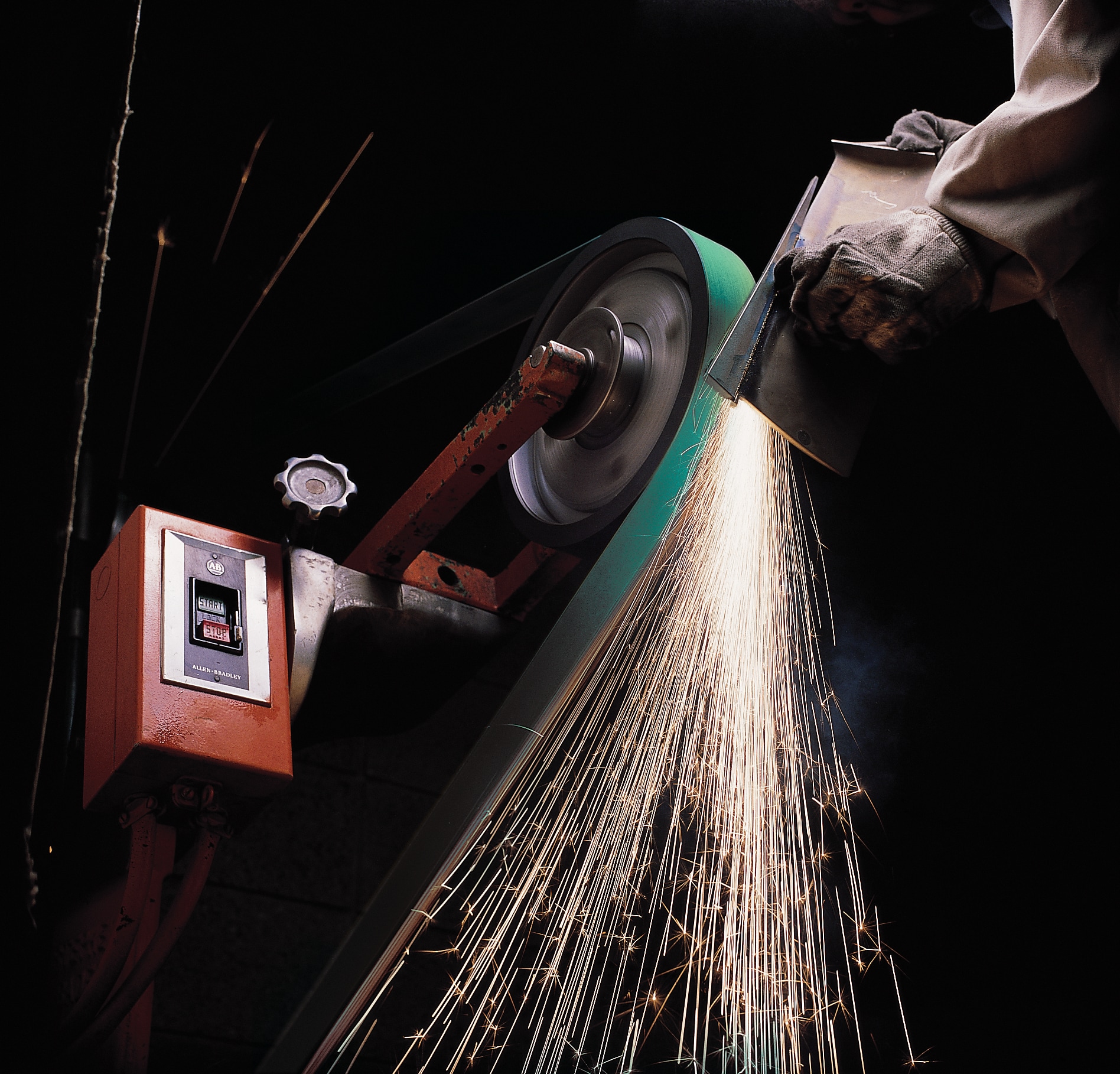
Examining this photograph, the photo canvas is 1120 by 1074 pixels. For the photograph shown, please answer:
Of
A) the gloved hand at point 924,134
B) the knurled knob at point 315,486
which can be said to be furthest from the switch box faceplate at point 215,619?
the gloved hand at point 924,134

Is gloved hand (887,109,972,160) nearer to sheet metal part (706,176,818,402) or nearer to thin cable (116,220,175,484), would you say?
sheet metal part (706,176,818,402)

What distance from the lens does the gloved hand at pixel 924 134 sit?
2.11 meters

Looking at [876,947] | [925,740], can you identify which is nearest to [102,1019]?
[876,947]

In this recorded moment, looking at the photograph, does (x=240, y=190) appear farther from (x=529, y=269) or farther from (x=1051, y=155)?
(x=1051, y=155)

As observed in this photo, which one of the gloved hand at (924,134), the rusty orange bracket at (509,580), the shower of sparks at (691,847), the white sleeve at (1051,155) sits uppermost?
the gloved hand at (924,134)

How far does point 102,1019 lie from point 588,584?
4.33ft

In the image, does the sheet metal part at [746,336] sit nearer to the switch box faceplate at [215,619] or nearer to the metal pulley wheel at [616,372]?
the metal pulley wheel at [616,372]

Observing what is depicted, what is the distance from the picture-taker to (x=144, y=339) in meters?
3.56

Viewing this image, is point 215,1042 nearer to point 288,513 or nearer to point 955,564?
point 288,513

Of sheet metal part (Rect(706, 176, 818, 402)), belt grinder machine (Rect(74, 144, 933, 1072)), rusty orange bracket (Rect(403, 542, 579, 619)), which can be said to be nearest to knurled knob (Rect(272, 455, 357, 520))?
belt grinder machine (Rect(74, 144, 933, 1072))

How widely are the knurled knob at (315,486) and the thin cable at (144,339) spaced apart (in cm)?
122

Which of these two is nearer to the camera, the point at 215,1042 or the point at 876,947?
the point at 215,1042

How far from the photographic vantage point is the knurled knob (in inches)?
98.1

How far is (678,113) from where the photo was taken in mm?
3340
